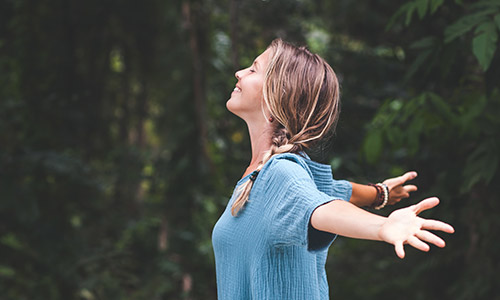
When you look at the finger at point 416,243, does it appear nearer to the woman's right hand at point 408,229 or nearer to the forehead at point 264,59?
the woman's right hand at point 408,229

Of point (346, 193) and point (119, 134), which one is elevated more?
point (119, 134)

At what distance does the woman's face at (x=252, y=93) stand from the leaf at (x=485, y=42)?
0.74 metres

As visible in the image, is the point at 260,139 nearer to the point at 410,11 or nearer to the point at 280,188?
the point at 280,188

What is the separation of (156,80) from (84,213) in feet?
5.03

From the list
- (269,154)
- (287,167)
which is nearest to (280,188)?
(287,167)

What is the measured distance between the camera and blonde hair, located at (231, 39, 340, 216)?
4.11 feet

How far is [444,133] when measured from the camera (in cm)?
242

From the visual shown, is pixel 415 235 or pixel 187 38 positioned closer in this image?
pixel 415 235

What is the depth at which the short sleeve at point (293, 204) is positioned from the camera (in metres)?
1.04

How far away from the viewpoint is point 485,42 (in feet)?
5.59

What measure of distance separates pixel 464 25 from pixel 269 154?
3.22 ft

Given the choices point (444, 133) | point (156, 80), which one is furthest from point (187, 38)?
point (444, 133)

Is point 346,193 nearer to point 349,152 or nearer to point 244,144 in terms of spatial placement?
point 349,152

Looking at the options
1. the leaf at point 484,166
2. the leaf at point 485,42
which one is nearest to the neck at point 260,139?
the leaf at point 485,42
